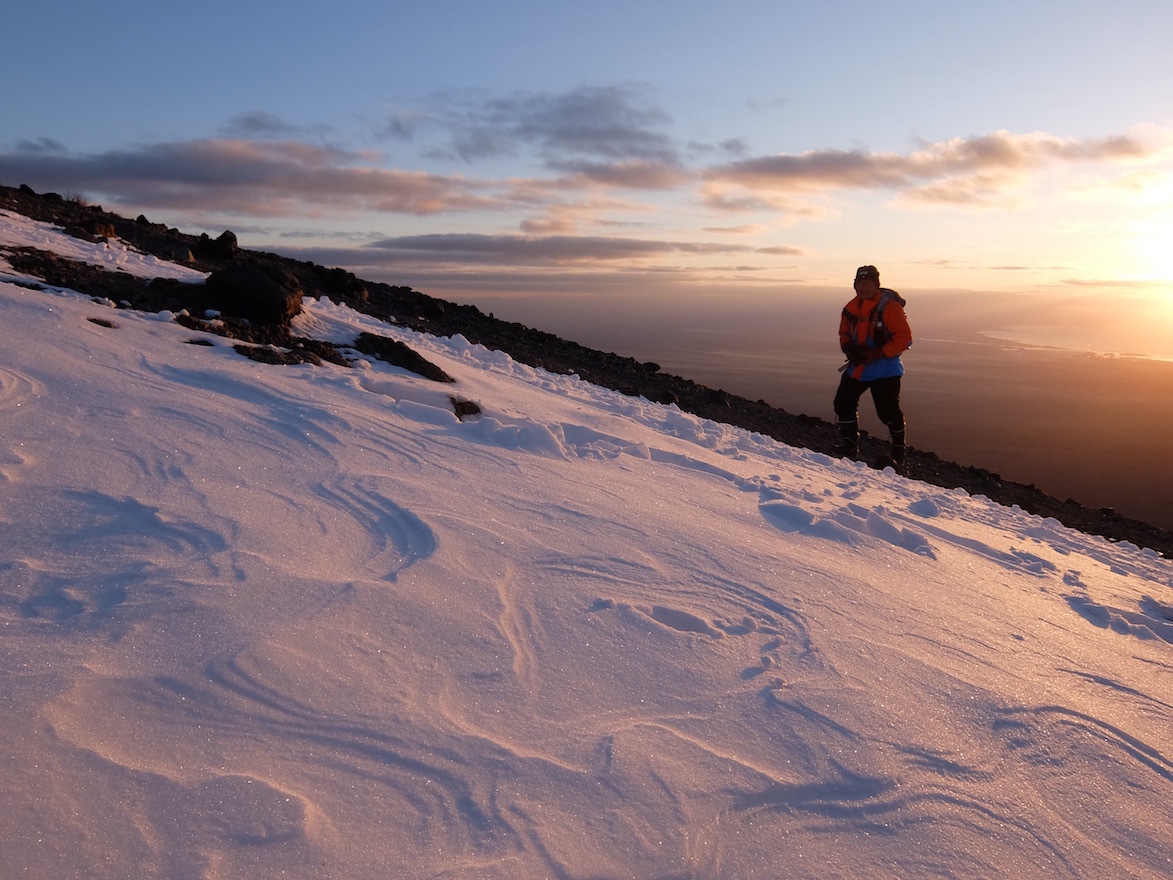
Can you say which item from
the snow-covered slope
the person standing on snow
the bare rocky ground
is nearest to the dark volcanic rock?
the bare rocky ground

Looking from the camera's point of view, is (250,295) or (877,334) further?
(877,334)

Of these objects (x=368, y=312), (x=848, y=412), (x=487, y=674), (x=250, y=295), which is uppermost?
(x=368, y=312)

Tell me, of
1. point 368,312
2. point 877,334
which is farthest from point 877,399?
point 368,312

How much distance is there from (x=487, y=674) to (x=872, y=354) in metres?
7.39

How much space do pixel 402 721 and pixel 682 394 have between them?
911 cm

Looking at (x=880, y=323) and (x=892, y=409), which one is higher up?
(x=880, y=323)

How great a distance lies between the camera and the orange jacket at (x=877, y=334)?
849cm

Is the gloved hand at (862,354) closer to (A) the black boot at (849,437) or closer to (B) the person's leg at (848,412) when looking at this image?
(B) the person's leg at (848,412)

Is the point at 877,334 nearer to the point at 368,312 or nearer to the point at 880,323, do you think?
the point at 880,323

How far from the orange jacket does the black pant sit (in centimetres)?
12

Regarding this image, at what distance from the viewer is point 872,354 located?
8.61 meters

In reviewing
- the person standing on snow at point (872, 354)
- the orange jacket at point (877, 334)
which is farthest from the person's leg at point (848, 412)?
the orange jacket at point (877, 334)

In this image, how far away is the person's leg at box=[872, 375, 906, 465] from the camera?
29.0ft

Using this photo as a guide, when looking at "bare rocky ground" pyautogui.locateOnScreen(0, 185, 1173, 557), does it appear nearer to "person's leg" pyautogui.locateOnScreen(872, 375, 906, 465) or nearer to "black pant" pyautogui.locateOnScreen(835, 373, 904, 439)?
"person's leg" pyautogui.locateOnScreen(872, 375, 906, 465)
